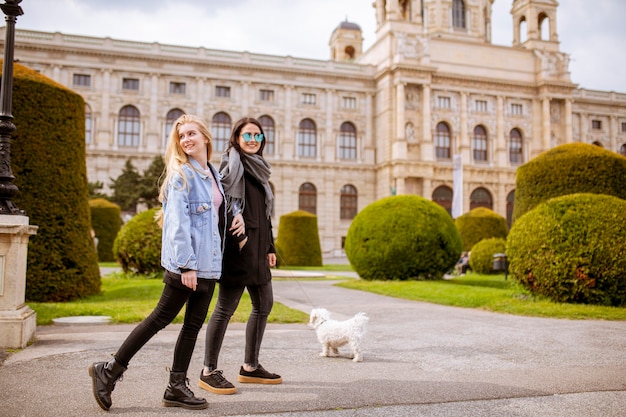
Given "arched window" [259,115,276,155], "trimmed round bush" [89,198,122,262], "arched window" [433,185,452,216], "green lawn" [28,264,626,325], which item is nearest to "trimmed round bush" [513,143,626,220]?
"green lawn" [28,264,626,325]

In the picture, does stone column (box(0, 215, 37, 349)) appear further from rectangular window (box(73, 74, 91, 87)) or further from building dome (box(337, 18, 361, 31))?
building dome (box(337, 18, 361, 31))

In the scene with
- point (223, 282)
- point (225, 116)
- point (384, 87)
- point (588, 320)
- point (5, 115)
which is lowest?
point (588, 320)

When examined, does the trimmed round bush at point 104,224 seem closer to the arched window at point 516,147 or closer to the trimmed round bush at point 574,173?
the trimmed round bush at point 574,173

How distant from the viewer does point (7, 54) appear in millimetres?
5570

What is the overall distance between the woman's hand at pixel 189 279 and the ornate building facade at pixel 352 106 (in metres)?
36.5

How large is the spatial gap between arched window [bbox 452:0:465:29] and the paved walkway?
4958cm

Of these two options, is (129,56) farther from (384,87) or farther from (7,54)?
(7,54)

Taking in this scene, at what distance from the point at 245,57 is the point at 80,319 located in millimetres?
35505

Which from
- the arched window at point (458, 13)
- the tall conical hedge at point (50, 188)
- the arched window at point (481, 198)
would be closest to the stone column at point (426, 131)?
the arched window at point (481, 198)

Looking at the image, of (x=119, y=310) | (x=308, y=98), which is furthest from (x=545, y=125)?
(x=119, y=310)

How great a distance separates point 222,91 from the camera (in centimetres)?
4000

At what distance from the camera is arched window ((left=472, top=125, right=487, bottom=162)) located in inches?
1729

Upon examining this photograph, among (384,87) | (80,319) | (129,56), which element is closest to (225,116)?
(129,56)

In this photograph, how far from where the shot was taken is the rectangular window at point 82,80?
37.3 metres
